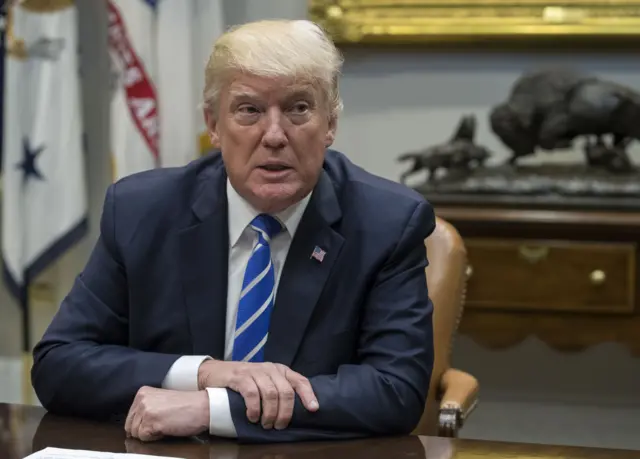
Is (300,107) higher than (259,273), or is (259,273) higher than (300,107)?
(300,107)

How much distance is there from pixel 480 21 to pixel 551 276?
99 cm

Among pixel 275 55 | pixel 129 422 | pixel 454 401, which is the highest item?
pixel 275 55

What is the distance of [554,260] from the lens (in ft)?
9.66

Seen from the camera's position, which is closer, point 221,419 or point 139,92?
point 221,419

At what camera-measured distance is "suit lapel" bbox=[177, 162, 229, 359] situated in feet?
5.68

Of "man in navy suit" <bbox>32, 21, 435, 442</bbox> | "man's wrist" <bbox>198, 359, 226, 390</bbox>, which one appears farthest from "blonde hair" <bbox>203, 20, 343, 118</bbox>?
"man's wrist" <bbox>198, 359, 226, 390</bbox>

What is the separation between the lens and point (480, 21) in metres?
3.44

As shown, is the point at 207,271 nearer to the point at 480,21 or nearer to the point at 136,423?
the point at 136,423

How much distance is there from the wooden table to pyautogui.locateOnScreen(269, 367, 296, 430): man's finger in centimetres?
4

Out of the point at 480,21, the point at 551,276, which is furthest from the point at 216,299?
the point at 480,21

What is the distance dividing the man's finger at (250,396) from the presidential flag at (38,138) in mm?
2086

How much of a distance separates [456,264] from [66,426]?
93cm

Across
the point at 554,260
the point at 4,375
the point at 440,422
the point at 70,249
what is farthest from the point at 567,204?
the point at 4,375

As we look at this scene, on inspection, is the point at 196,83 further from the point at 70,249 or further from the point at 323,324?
the point at 323,324
